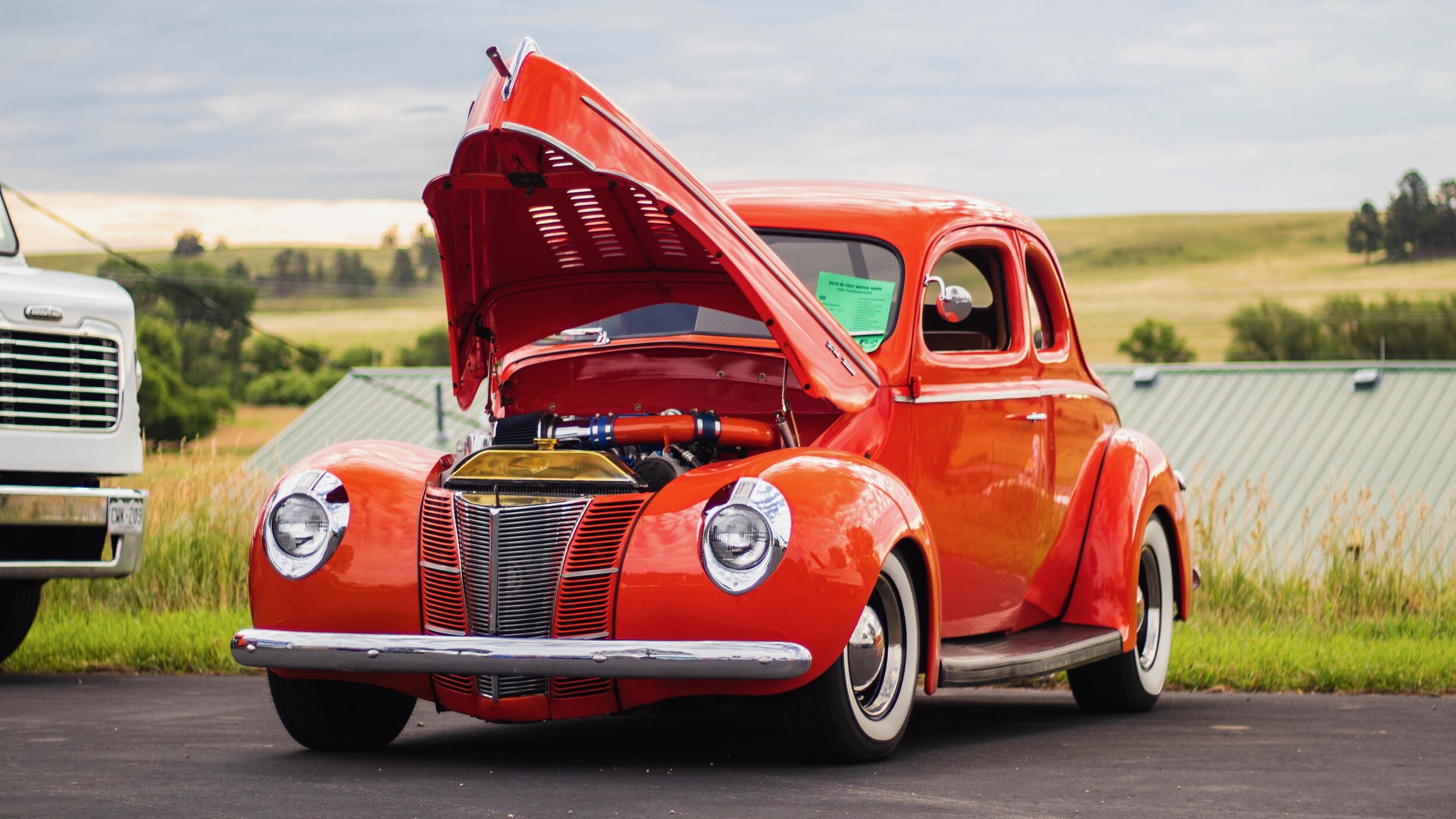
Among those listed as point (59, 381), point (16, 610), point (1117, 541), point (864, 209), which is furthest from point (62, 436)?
point (1117, 541)

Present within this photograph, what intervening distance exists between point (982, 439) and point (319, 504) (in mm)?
2547

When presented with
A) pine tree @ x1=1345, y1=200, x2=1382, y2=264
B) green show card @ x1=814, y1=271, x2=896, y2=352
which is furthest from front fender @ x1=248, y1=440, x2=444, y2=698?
pine tree @ x1=1345, y1=200, x2=1382, y2=264

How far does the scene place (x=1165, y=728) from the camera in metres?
7.15

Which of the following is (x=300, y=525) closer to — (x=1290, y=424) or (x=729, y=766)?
(x=729, y=766)

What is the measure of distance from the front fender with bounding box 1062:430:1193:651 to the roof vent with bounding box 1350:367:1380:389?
2931 cm

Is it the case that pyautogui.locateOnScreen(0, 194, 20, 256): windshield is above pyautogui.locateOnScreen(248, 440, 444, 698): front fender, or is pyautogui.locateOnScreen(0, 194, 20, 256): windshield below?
above

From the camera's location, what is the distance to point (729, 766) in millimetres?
5688

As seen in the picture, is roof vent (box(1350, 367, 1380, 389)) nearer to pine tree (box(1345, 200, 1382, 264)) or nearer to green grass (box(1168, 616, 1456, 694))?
green grass (box(1168, 616, 1456, 694))

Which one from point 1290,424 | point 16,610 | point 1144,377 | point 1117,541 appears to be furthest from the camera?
point 1144,377

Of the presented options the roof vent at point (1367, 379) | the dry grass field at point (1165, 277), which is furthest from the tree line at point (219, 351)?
the roof vent at point (1367, 379)

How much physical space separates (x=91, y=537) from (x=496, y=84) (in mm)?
4262

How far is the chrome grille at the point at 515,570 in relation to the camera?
5535mm

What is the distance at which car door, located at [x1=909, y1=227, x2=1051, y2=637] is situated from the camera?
6.61 metres

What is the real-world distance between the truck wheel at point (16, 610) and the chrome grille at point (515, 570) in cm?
475
